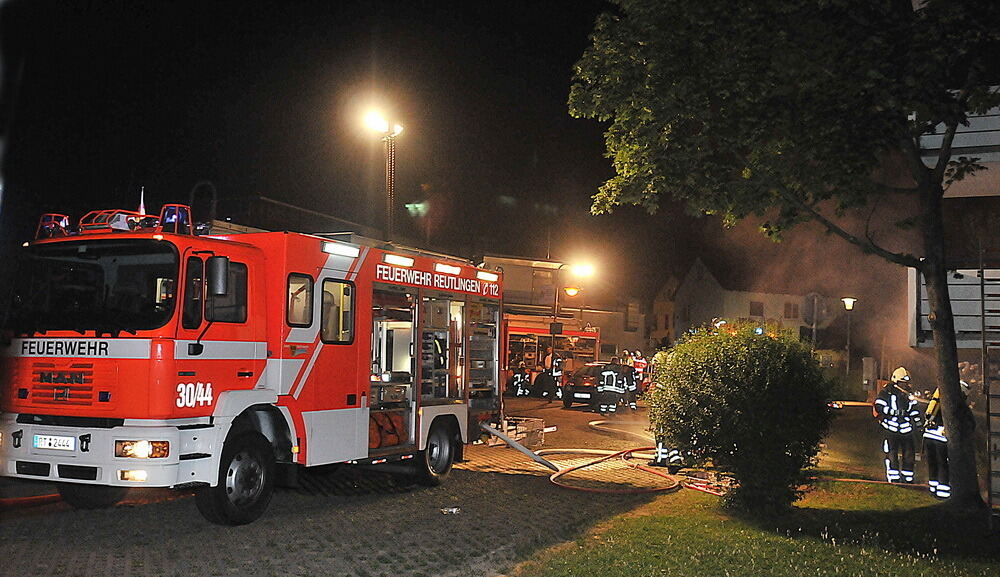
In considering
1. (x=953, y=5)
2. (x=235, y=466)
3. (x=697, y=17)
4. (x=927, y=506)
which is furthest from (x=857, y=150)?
(x=235, y=466)

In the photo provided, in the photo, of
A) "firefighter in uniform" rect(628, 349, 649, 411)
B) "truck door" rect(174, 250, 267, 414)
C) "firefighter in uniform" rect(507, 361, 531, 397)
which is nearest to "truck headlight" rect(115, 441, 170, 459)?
"truck door" rect(174, 250, 267, 414)

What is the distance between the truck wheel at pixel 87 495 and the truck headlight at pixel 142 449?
1.47 m

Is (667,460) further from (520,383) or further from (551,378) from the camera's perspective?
(520,383)

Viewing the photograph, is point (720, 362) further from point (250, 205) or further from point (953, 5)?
point (250, 205)

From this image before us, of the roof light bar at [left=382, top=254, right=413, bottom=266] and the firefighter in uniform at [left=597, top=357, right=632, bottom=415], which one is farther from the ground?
the roof light bar at [left=382, top=254, right=413, bottom=266]

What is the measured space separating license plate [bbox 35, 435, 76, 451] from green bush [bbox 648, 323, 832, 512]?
240 inches

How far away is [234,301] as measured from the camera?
821 cm

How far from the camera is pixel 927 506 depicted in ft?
31.9

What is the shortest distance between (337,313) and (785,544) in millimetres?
5111

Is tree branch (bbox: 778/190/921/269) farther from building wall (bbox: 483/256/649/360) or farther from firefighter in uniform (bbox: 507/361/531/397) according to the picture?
building wall (bbox: 483/256/649/360)

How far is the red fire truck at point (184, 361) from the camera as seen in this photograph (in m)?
7.46

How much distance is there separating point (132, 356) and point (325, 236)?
126 inches

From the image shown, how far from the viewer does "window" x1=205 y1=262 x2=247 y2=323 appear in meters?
8.00

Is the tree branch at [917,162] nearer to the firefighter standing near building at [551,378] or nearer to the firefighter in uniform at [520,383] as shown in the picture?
the firefighter standing near building at [551,378]
